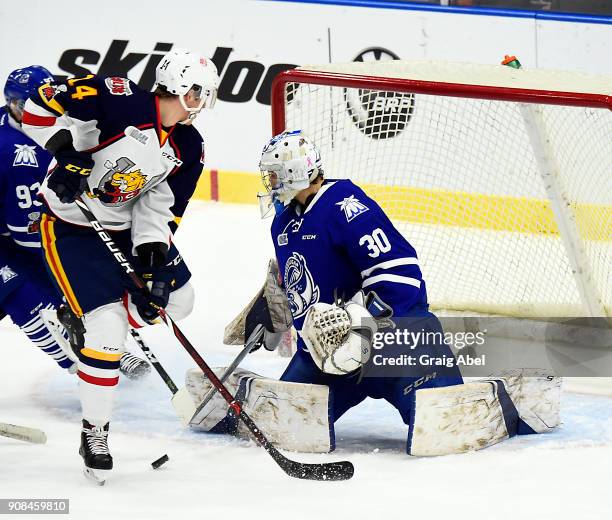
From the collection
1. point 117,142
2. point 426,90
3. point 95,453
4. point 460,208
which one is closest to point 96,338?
point 95,453

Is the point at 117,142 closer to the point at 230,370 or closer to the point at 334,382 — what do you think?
the point at 230,370

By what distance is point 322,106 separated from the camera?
4.41m

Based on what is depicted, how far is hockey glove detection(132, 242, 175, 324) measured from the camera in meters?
3.16

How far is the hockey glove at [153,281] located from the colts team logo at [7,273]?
56 cm

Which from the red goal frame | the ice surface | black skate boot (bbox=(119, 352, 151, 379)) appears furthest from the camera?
black skate boot (bbox=(119, 352, 151, 379))

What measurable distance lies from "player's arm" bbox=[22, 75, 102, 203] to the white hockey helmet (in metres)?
0.18

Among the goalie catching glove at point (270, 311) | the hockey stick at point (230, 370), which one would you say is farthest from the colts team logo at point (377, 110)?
the hockey stick at point (230, 370)

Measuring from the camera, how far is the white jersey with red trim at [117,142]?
304 centimetres

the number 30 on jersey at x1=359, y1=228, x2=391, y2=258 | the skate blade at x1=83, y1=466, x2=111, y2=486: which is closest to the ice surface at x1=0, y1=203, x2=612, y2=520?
the skate blade at x1=83, y1=466, x2=111, y2=486

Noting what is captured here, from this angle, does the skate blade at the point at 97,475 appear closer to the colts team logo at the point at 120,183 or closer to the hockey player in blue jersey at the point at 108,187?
the hockey player in blue jersey at the point at 108,187

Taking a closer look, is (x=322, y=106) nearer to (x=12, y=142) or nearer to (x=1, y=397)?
(x=12, y=142)

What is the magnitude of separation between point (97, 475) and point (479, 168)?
7.58 feet

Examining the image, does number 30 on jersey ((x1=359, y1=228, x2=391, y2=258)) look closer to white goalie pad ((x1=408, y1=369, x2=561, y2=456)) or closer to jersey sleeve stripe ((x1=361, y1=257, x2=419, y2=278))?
jersey sleeve stripe ((x1=361, y1=257, x2=419, y2=278))

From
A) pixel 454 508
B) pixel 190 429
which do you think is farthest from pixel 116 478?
pixel 454 508
